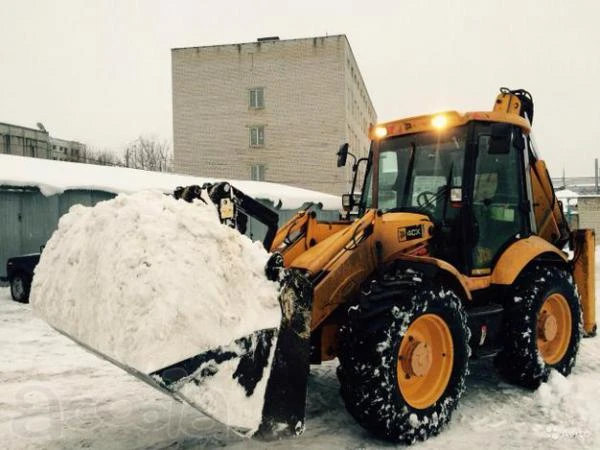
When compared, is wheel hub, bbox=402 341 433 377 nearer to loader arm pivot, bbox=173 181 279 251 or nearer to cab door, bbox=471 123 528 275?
cab door, bbox=471 123 528 275

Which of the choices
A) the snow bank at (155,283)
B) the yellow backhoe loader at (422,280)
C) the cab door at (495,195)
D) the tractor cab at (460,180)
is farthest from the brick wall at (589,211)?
the snow bank at (155,283)

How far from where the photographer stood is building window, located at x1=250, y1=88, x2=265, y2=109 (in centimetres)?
3619

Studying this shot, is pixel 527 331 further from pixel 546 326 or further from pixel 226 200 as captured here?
pixel 226 200

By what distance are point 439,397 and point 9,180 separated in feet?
40.8

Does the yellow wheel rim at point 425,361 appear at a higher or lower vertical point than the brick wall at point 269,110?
lower

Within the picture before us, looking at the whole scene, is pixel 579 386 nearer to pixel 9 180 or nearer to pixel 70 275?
pixel 70 275

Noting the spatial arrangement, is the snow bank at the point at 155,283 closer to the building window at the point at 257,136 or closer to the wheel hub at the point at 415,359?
the wheel hub at the point at 415,359

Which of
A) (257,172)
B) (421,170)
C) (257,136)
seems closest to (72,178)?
(421,170)

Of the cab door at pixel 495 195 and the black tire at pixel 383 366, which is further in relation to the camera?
the cab door at pixel 495 195

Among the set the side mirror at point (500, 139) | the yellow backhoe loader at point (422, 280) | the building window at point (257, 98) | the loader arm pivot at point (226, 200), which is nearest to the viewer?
the yellow backhoe loader at point (422, 280)

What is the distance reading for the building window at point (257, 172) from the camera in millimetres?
36500

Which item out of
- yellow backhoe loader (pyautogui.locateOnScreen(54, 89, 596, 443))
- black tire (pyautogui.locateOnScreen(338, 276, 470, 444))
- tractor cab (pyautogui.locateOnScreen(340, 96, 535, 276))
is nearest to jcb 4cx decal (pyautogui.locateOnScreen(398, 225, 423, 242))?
yellow backhoe loader (pyautogui.locateOnScreen(54, 89, 596, 443))

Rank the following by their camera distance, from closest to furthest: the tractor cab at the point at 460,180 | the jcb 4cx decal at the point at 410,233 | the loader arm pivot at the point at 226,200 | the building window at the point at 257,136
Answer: the loader arm pivot at the point at 226,200 < the jcb 4cx decal at the point at 410,233 < the tractor cab at the point at 460,180 < the building window at the point at 257,136

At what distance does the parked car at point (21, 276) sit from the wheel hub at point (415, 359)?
393 inches
